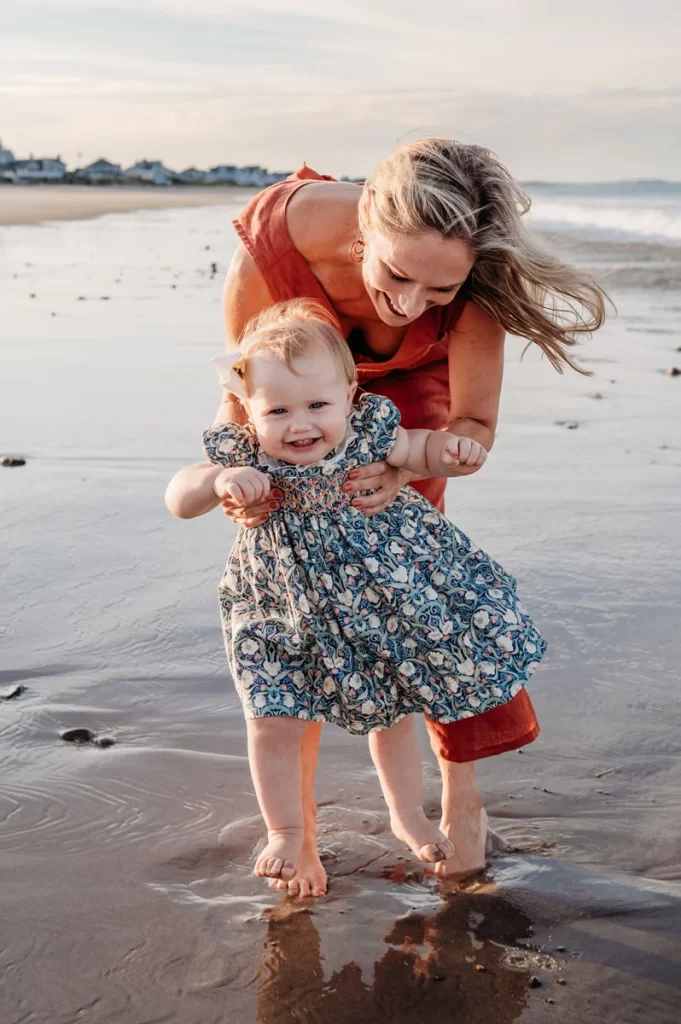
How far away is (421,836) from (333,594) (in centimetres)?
59

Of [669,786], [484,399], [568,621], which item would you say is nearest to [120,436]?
A: [568,621]

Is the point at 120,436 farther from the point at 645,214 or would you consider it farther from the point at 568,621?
the point at 645,214

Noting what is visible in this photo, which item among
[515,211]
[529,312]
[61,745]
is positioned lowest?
[61,745]

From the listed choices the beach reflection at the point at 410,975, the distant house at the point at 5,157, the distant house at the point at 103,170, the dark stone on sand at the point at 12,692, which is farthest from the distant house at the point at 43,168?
the beach reflection at the point at 410,975

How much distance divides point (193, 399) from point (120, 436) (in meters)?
0.93

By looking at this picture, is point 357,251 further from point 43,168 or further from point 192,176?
point 192,176

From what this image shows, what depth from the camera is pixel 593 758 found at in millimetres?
3199

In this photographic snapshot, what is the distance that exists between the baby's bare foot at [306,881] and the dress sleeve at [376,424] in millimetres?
918

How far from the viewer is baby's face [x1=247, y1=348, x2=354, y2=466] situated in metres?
2.60

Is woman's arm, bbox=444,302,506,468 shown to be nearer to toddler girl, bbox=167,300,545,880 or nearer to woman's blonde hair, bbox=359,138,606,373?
woman's blonde hair, bbox=359,138,606,373

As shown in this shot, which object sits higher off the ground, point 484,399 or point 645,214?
point 645,214

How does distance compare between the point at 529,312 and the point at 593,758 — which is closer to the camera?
the point at 529,312

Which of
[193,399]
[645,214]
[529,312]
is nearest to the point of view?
[529,312]

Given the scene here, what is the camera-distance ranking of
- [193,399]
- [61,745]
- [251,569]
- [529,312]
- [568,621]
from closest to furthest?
[251,569] < [529,312] < [61,745] < [568,621] < [193,399]
